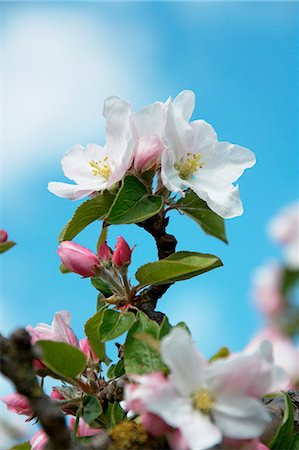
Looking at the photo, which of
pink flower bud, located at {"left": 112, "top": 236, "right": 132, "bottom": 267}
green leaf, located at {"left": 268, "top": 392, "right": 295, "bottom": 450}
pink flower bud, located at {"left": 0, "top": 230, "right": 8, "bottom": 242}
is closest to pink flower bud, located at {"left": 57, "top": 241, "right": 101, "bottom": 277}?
pink flower bud, located at {"left": 112, "top": 236, "right": 132, "bottom": 267}

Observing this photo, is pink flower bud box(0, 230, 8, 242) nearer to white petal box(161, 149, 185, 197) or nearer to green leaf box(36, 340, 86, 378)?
green leaf box(36, 340, 86, 378)

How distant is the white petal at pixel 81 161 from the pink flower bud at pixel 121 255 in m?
0.19

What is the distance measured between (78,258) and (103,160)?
0.27 metres

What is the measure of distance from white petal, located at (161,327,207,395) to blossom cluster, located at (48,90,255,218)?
0.54 meters

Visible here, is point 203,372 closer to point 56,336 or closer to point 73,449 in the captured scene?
point 73,449

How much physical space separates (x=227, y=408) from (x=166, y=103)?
0.70 metres

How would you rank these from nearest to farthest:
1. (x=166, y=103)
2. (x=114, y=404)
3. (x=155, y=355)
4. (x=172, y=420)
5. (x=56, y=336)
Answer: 1. (x=172, y=420)
2. (x=155, y=355)
3. (x=114, y=404)
4. (x=56, y=336)
5. (x=166, y=103)

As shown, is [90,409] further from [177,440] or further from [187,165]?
[187,165]

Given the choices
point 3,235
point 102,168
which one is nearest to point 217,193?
point 102,168

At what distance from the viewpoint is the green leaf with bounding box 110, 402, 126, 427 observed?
3.63ft

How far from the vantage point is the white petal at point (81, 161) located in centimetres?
153

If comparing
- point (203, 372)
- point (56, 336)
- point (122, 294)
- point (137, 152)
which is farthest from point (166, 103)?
point (203, 372)

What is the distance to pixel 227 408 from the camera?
0.84m

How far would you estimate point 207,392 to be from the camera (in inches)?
33.5
